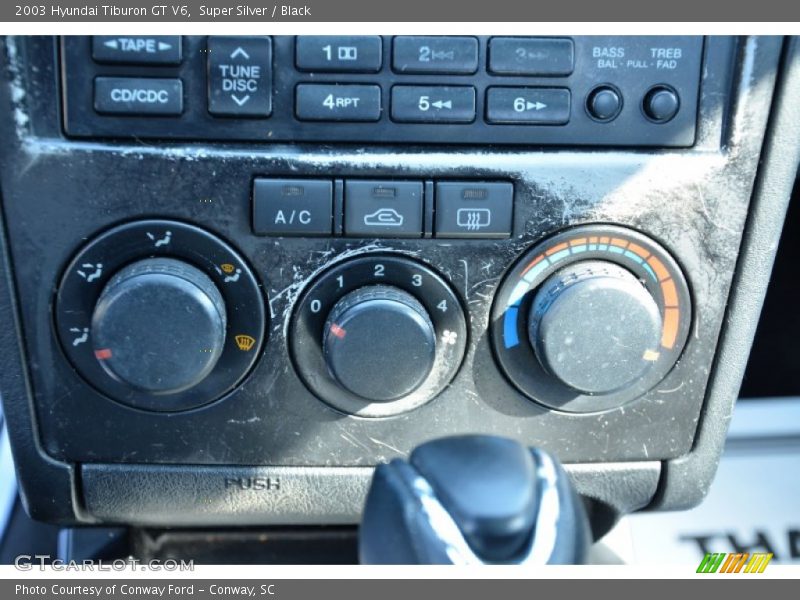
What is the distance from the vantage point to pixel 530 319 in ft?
2.14

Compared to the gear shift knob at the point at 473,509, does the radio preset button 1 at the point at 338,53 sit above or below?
above

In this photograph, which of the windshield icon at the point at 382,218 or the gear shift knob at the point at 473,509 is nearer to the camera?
the gear shift knob at the point at 473,509

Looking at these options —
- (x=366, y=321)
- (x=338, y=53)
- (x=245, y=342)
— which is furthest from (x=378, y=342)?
(x=338, y=53)

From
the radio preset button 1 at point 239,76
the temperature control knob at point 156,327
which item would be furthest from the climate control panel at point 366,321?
the radio preset button 1 at point 239,76

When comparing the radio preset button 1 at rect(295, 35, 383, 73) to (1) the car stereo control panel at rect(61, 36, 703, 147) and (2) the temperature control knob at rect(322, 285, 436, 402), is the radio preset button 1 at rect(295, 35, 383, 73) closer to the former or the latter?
(1) the car stereo control panel at rect(61, 36, 703, 147)

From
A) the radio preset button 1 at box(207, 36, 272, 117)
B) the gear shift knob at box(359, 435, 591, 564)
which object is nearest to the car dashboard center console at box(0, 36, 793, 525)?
the radio preset button 1 at box(207, 36, 272, 117)

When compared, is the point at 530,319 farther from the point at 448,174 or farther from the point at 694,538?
the point at 694,538


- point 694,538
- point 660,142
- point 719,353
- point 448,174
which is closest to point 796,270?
point 694,538

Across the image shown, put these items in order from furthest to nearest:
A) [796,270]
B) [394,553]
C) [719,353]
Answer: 1. [796,270]
2. [719,353]
3. [394,553]

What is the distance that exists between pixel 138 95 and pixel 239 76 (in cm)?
8

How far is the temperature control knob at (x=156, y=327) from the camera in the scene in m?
0.61

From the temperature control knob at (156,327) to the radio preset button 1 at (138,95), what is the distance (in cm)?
→ 12

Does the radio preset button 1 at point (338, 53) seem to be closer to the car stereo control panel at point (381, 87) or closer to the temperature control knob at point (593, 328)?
the car stereo control panel at point (381, 87)

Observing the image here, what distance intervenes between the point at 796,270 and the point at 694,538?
58 cm
